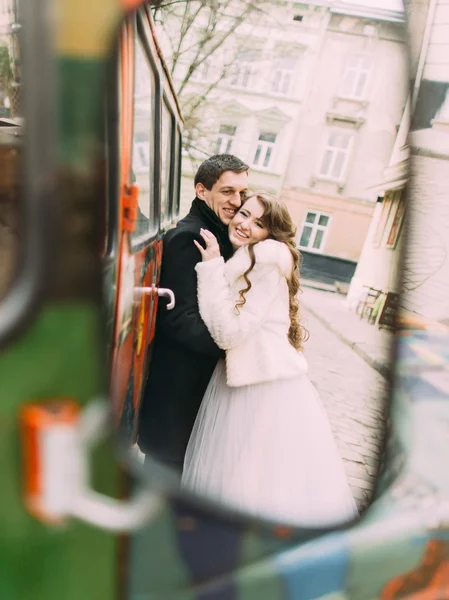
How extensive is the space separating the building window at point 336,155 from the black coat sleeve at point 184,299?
0.64 m

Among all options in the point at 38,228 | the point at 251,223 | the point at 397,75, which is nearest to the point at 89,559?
the point at 38,228

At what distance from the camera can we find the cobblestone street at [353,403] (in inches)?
42.9

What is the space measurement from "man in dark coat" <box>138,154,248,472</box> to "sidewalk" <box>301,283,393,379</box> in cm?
54

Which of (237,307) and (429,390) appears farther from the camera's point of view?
(237,307)

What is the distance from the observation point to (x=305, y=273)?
7.54 ft

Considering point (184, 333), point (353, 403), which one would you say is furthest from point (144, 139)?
point (353, 403)

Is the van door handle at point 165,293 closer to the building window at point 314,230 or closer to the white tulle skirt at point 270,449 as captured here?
the white tulle skirt at point 270,449

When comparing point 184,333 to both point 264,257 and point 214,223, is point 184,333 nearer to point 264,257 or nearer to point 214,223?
point 264,257

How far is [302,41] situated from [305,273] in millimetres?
1012

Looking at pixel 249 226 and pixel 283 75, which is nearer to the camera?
pixel 249 226

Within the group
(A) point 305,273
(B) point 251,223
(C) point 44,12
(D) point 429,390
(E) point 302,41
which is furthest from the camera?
(A) point 305,273

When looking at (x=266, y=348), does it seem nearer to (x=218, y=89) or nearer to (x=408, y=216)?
(x=408, y=216)

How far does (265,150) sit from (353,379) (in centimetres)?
134

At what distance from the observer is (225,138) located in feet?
7.77
